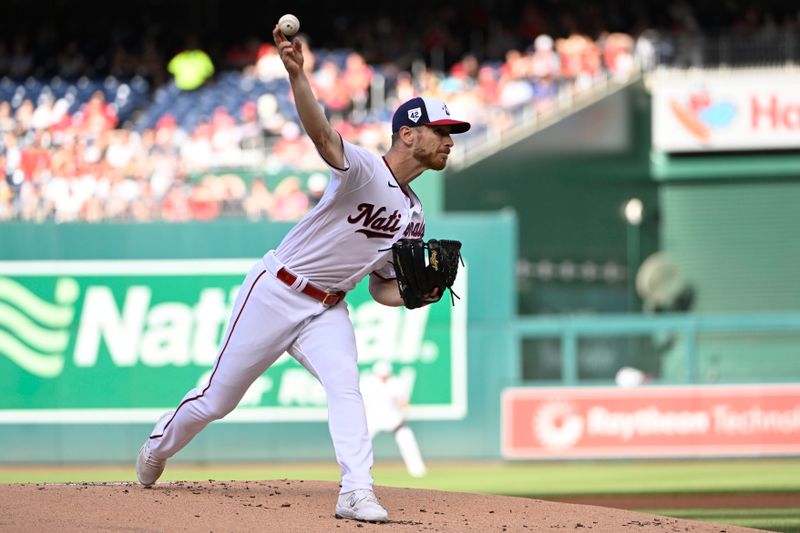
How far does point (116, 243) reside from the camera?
13.2m

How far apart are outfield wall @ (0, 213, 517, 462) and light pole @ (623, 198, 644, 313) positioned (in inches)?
218

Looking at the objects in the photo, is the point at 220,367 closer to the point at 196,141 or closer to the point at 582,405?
the point at 582,405

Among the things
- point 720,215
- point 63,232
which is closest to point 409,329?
point 63,232

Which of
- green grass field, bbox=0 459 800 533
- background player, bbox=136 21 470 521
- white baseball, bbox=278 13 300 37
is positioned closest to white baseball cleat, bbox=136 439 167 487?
background player, bbox=136 21 470 521

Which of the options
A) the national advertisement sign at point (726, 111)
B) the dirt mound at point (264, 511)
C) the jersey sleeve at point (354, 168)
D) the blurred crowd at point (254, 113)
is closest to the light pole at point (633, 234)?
the national advertisement sign at point (726, 111)

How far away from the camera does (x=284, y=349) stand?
525cm

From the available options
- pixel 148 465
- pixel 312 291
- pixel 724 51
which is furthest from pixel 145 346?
pixel 724 51

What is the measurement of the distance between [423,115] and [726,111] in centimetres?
1345

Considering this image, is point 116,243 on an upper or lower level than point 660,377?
upper

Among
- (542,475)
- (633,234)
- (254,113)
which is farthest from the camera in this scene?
(633,234)

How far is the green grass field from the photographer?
10.9 meters

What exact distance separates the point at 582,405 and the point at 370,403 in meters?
2.47

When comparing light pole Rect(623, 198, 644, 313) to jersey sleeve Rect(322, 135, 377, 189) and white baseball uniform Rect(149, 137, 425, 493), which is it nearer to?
white baseball uniform Rect(149, 137, 425, 493)

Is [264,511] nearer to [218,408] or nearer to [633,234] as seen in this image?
[218,408]
